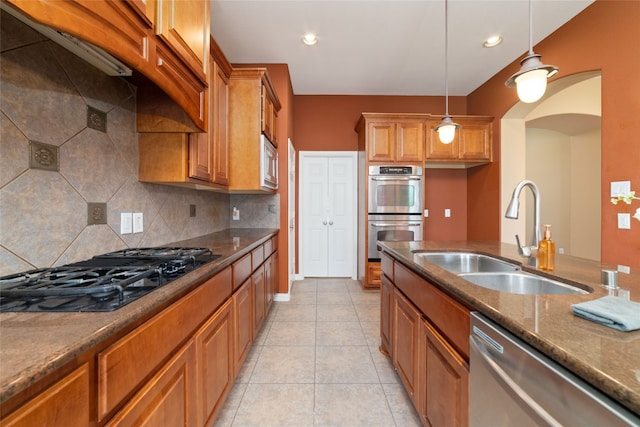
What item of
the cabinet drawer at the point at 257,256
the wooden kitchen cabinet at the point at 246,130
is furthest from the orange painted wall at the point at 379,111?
the cabinet drawer at the point at 257,256

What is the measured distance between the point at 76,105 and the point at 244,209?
2222 millimetres

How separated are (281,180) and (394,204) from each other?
64.6 inches

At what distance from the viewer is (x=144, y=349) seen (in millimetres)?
819

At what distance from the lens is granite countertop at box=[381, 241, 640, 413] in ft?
1.55

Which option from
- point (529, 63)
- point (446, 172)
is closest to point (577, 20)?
point (529, 63)

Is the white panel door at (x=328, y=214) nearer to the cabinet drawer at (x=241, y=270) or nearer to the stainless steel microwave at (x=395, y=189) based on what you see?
the stainless steel microwave at (x=395, y=189)

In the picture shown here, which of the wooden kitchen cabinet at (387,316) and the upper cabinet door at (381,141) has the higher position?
the upper cabinet door at (381,141)

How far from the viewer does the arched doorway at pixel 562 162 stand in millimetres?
3676

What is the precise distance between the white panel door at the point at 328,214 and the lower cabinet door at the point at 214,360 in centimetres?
289

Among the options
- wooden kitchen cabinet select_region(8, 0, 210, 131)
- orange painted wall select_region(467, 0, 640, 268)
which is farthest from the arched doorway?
Result: wooden kitchen cabinet select_region(8, 0, 210, 131)

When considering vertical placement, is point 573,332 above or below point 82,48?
below

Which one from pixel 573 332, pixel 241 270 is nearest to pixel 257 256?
pixel 241 270

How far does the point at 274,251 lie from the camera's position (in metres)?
3.19

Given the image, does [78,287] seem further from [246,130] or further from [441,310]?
[246,130]
